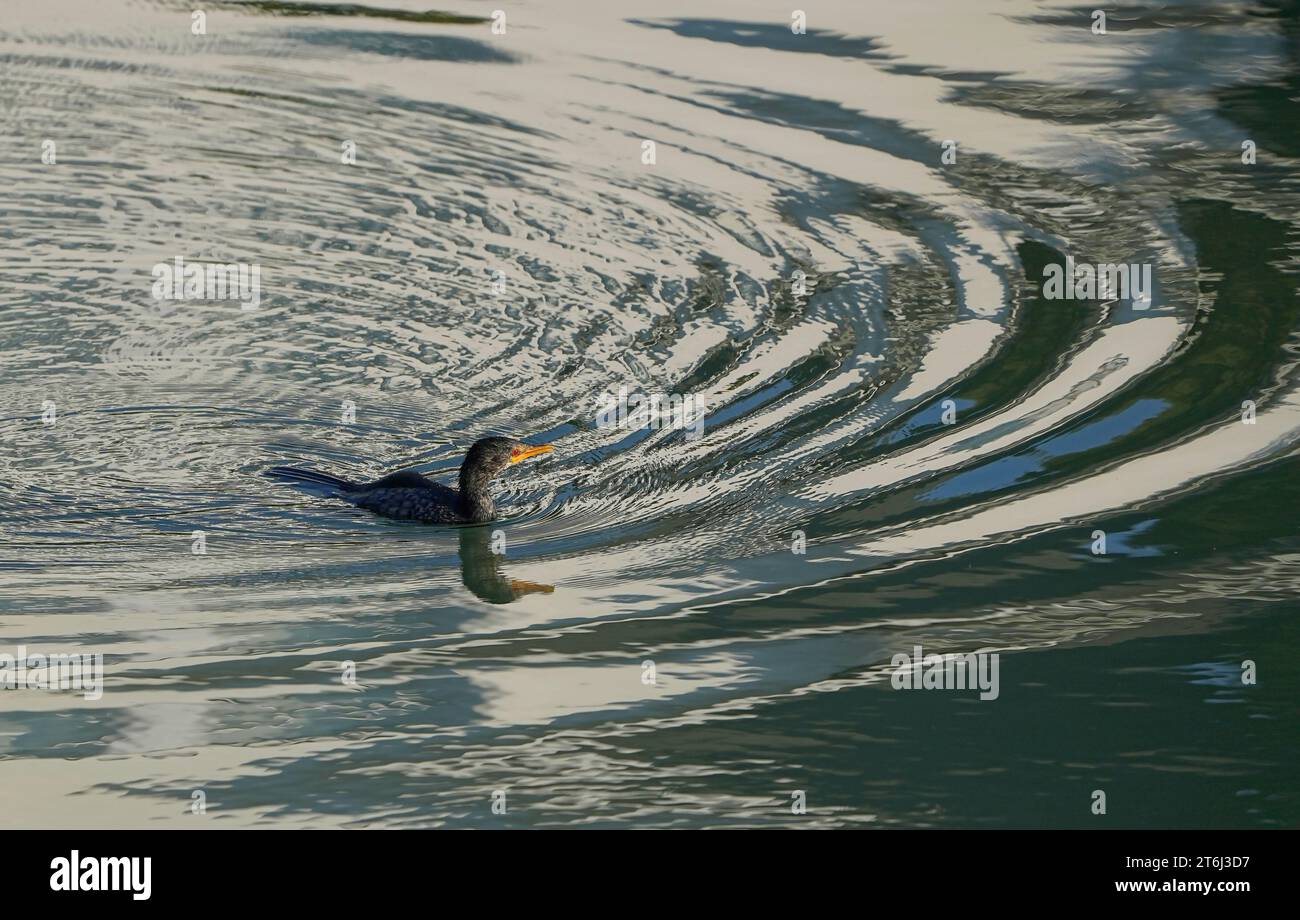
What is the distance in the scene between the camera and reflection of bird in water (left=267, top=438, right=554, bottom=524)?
30.5 ft

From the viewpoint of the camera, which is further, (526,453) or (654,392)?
(654,392)

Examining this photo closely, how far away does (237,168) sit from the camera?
14.4 m

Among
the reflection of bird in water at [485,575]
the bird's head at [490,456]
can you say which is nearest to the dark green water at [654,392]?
the reflection of bird in water at [485,575]

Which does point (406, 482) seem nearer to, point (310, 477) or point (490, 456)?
point (490, 456)

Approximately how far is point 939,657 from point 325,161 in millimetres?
8303

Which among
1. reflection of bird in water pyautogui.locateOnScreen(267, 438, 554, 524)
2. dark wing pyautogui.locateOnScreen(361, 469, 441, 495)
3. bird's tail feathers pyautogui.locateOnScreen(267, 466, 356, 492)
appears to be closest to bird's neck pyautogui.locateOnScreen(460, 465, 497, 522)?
reflection of bird in water pyautogui.locateOnScreen(267, 438, 554, 524)

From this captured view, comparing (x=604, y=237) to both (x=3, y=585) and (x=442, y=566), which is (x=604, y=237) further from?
(x=3, y=585)

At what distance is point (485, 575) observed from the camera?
8750 mm

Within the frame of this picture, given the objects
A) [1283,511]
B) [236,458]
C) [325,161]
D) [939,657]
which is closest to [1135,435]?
[1283,511]

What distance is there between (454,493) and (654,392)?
177cm

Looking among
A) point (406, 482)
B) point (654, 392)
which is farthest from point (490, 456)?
point (654, 392)

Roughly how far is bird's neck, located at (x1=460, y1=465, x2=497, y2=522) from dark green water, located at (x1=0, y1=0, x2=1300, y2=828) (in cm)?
12

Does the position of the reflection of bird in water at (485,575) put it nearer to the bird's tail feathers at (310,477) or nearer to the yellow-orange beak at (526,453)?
the yellow-orange beak at (526,453)

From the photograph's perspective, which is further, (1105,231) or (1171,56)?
(1171,56)
